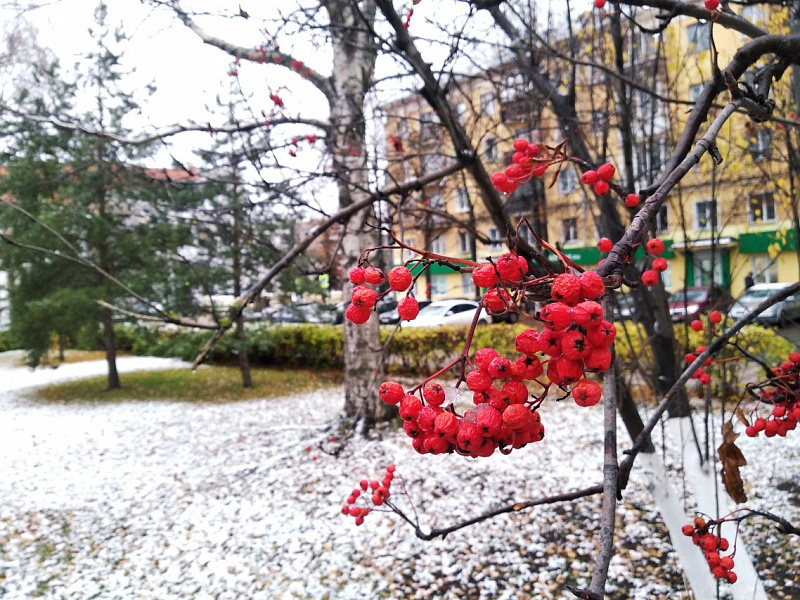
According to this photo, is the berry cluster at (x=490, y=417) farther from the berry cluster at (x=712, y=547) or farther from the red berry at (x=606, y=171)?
the berry cluster at (x=712, y=547)

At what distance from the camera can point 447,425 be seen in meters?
0.81

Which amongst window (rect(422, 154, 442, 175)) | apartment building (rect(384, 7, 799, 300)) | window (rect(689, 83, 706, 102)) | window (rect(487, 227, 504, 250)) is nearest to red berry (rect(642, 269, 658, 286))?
apartment building (rect(384, 7, 799, 300))

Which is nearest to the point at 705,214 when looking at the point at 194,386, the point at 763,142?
the point at 763,142

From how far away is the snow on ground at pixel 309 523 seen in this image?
126 inches

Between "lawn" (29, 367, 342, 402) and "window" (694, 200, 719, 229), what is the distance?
698 centimetres

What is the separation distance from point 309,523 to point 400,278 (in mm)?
3796

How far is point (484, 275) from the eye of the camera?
0.66 metres

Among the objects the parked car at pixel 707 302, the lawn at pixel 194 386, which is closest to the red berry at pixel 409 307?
the parked car at pixel 707 302

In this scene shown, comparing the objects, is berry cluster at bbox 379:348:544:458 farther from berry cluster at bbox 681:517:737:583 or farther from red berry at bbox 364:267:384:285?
berry cluster at bbox 681:517:737:583

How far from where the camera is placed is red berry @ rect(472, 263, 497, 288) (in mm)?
660

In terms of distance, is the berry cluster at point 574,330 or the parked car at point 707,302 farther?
the parked car at point 707,302

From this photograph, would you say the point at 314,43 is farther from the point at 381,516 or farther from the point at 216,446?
the point at 216,446

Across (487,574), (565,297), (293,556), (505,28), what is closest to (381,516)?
(293,556)

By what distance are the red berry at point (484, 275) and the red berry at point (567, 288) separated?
8 cm
